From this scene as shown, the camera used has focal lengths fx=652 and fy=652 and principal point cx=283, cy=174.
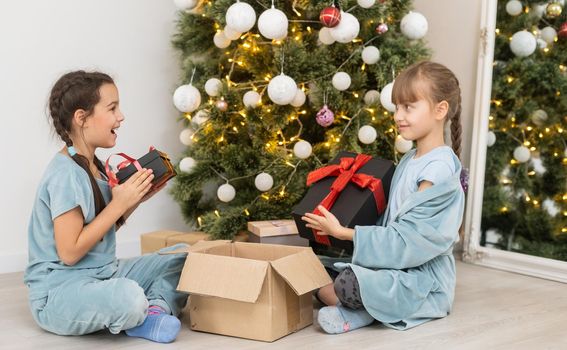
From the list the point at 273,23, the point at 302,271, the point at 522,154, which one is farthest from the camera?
the point at 522,154

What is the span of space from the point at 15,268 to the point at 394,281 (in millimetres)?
1555

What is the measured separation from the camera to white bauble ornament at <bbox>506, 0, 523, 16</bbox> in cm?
262

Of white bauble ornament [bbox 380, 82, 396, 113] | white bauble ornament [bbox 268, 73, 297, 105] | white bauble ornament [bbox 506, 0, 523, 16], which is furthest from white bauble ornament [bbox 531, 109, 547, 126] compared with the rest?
white bauble ornament [bbox 268, 73, 297, 105]

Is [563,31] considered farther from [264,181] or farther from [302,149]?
[264,181]

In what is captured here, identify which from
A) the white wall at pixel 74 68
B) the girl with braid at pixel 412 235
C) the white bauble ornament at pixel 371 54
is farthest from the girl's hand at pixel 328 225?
the white wall at pixel 74 68

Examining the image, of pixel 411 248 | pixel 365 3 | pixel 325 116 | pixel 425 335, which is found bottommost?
pixel 425 335

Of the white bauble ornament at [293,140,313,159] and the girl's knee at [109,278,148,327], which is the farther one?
the white bauble ornament at [293,140,313,159]

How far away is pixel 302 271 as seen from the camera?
1710 mm

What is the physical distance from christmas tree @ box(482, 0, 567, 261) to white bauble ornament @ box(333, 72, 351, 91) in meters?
0.72

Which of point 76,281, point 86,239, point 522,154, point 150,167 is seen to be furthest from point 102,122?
point 522,154

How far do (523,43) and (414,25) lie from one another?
501 mm

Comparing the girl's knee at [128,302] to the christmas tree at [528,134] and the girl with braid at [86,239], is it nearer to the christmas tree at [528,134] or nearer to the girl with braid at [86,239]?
the girl with braid at [86,239]

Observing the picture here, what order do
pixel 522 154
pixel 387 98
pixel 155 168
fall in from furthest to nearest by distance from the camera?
1. pixel 522 154
2. pixel 387 98
3. pixel 155 168

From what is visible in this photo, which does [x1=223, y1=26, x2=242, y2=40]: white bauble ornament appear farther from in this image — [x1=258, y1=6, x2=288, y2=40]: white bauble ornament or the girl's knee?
the girl's knee
